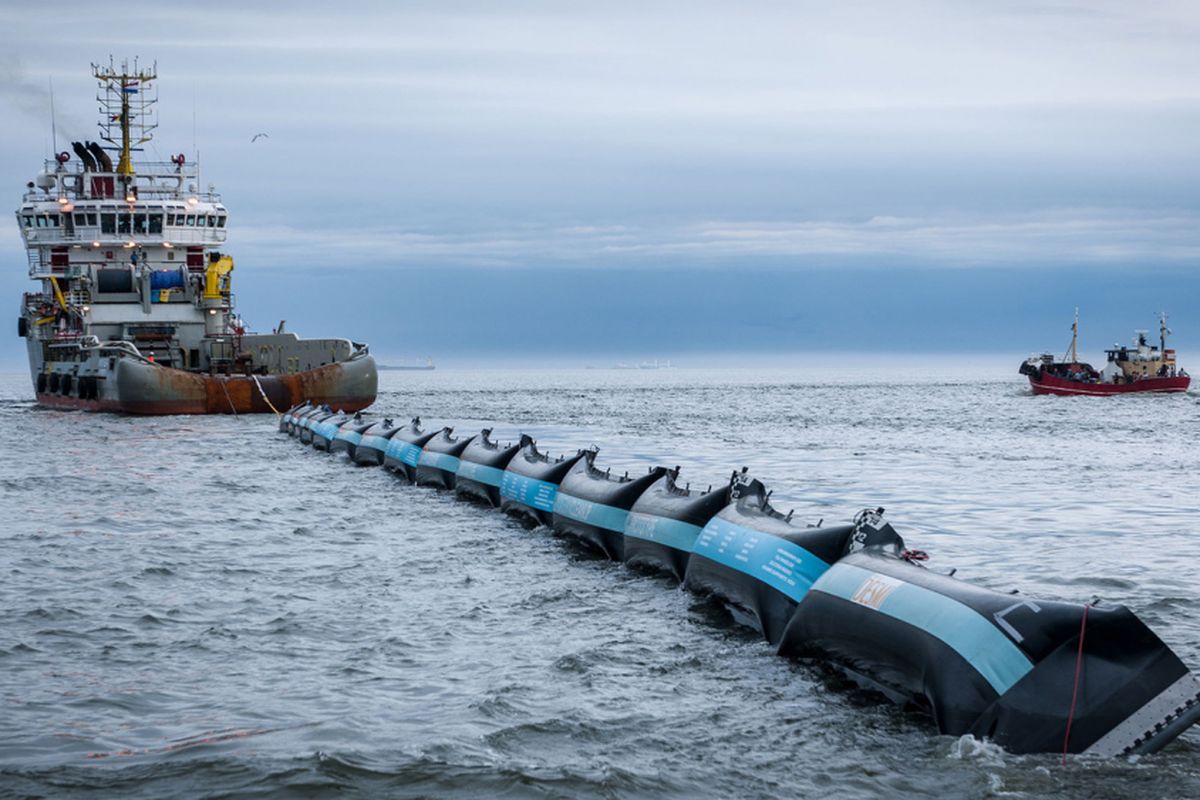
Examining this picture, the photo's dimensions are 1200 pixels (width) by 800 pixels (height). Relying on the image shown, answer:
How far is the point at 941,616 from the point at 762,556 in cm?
383

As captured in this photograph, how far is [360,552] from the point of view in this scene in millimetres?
21109

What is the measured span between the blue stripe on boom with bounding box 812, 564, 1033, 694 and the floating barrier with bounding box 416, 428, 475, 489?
1834 cm

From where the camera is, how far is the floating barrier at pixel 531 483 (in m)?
23.4

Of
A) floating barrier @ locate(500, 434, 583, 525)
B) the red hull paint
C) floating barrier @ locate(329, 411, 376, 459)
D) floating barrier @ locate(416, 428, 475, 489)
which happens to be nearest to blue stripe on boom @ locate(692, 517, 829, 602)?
floating barrier @ locate(500, 434, 583, 525)

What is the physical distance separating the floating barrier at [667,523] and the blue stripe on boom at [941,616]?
459cm

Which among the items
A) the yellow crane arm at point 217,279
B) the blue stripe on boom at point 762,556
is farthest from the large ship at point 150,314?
the blue stripe on boom at point 762,556

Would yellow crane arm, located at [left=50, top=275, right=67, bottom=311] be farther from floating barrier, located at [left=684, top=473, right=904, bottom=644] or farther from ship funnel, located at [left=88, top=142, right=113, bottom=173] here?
floating barrier, located at [left=684, top=473, right=904, bottom=644]

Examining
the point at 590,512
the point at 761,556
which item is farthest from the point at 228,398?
the point at 761,556

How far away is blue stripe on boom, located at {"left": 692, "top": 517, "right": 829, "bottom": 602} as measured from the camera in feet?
43.4

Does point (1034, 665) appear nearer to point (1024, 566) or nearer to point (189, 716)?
point (189, 716)

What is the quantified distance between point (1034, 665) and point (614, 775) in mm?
3331

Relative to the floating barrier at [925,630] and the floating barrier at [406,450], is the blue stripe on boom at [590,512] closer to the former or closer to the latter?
the floating barrier at [925,630]

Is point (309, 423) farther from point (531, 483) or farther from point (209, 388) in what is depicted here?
point (531, 483)

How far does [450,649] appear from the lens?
44.7ft
